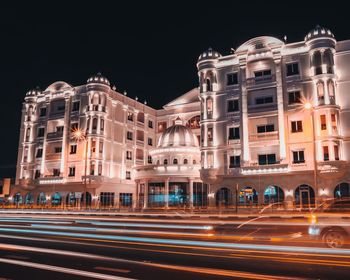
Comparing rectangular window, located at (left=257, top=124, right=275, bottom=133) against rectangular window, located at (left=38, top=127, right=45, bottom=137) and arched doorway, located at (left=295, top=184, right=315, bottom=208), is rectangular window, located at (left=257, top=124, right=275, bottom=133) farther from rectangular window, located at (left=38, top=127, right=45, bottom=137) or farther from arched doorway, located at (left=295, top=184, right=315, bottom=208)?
rectangular window, located at (left=38, top=127, right=45, bottom=137)

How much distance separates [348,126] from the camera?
4134 cm

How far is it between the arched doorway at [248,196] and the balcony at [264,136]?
21.1ft

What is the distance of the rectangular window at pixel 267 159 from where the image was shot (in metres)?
44.1

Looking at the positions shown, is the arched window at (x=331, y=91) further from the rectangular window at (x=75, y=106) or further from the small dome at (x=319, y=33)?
the rectangular window at (x=75, y=106)

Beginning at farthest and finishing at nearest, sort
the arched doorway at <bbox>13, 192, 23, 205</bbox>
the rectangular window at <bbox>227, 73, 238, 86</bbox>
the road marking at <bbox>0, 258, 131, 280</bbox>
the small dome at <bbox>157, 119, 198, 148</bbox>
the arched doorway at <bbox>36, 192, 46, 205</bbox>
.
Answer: the arched doorway at <bbox>13, 192, 23, 205</bbox>
the arched doorway at <bbox>36, 192, 46, 205</bbox>
the small dome at <bbox>157, 119, 198, 148</bbox>
the rectangular window at <bbox>227, 73, 238, 86</bbox>
the road marking at <bbox>0, 258, 131, 280</bbox>

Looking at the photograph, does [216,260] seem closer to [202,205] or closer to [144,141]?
[202,205]

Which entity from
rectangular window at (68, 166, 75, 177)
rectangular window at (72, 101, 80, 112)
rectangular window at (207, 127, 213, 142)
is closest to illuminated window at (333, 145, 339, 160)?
rectangular window at (207, 127, 213, 142)

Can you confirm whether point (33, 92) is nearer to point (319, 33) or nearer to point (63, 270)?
point (319, 33)

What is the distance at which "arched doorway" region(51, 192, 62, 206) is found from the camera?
58166 mm

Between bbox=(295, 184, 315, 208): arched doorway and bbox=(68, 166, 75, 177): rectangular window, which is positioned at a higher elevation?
bbox=(68, 166, 75, 177): rectangular window

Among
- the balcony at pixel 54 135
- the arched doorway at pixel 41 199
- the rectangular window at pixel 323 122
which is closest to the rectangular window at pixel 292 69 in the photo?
the rectangular window at pixel 323 122

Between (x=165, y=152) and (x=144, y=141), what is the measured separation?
46.6ft

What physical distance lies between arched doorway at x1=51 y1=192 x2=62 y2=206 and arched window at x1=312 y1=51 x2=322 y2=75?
144 feet

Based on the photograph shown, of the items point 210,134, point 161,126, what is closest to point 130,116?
point 161,126
